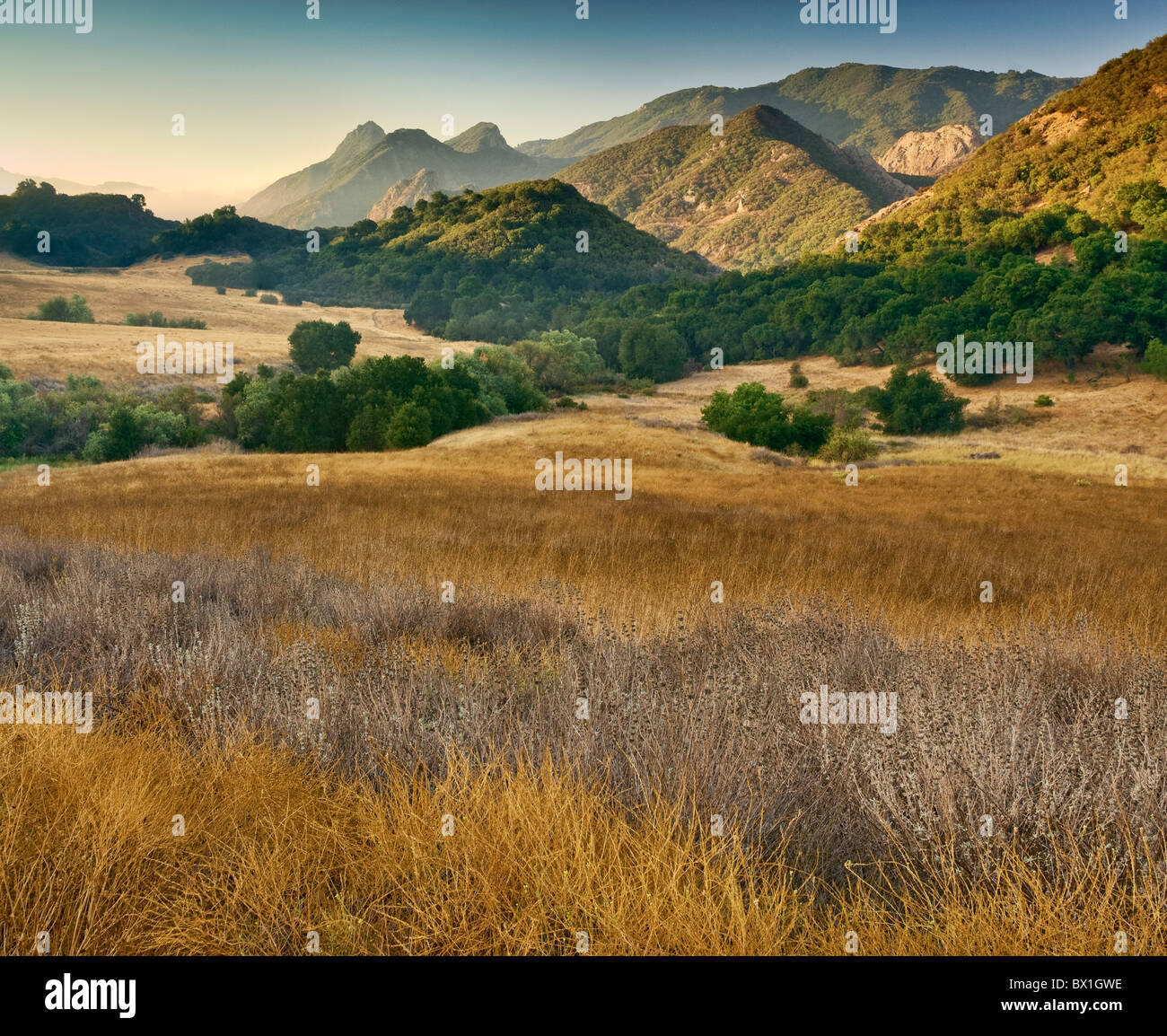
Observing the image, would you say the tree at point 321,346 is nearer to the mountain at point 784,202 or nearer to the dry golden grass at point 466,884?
the dry golden grass at point 466,884

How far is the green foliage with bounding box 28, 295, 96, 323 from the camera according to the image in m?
77.0

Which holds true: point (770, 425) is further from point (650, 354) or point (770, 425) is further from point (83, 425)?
point (83, 425)

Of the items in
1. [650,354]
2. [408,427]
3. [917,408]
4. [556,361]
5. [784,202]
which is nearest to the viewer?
[408,427]

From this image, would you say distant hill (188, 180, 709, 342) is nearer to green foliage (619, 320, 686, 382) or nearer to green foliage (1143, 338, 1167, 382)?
green foliage (619, 320, 686, 382)

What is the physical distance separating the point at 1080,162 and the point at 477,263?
3242 inches

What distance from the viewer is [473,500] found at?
1827 cm

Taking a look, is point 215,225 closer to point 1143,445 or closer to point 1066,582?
point 1143,445

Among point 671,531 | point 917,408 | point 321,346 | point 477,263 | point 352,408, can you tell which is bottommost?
point 671,531

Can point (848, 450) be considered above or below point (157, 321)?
below

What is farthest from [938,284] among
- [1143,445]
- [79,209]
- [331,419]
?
[79,209]

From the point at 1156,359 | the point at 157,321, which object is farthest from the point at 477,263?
the point at 1156,359

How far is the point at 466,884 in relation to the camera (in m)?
2.31

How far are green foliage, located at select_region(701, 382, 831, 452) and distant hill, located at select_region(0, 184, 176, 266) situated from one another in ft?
389
